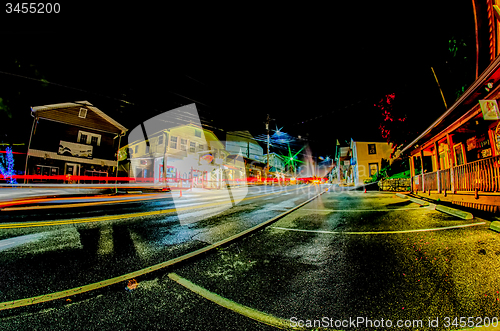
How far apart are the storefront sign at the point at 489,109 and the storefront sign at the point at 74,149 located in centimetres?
2862

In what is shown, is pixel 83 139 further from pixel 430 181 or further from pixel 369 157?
pixel 369 157

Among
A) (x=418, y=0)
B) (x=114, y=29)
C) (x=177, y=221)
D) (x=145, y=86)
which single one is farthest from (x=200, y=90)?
(x=418, y=0)

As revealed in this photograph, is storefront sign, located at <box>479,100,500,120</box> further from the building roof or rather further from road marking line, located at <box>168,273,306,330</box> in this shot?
the building roof

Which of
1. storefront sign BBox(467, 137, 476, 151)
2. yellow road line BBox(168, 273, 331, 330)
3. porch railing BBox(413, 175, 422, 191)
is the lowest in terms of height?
yellow road line BBox(168, 273, 331, 330)

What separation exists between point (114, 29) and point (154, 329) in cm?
1072

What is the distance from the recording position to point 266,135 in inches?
1109

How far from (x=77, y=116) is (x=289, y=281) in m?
26.4

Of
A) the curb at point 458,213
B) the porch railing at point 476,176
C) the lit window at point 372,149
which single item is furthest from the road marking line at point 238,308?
the lit window at point 372,149

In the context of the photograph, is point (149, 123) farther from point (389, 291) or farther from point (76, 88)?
point (389, 291)

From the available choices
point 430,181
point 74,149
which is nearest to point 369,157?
point 430,181

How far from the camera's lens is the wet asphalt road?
1.39 meters

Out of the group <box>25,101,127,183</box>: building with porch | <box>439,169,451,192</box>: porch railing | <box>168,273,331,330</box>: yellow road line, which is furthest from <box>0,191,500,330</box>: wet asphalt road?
<box>25,101,127,183</box>: building with porch

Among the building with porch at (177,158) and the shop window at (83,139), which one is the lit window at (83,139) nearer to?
the shop window at (83,139)

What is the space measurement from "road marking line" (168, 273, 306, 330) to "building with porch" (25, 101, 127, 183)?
17.9m
